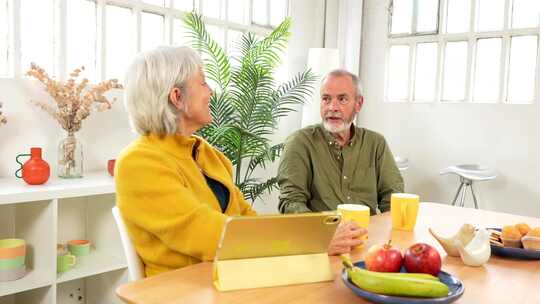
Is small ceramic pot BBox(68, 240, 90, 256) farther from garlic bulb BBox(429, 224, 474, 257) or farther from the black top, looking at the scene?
garlic bulb BBox(429, 224, 474, 257)

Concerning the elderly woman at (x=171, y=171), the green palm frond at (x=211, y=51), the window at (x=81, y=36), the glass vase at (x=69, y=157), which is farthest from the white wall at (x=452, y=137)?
the elderly woman at (x=171, y=171)

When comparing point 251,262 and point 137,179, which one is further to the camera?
point 137,179

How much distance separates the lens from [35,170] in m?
2.43

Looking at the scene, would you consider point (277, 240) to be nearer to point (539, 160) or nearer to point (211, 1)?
point (211, 1)

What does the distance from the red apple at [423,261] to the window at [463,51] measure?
3102 mm

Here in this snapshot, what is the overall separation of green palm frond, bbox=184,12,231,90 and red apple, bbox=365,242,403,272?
7.63 feet

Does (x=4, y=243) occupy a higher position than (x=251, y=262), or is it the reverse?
(x=251, y=262)

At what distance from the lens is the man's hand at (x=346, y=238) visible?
144 centimetres

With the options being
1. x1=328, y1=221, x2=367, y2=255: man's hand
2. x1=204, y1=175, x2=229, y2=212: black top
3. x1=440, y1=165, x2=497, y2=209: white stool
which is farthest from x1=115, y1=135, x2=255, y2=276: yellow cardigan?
x1=440, y1=165, x2=497, y2=209: white stool

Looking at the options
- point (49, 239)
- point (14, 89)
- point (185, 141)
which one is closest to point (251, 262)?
point (185, 141)

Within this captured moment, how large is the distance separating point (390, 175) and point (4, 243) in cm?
176

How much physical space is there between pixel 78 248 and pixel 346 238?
5.85ft

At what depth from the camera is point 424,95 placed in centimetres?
439

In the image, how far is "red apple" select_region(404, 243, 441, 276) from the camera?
1.18 meters
